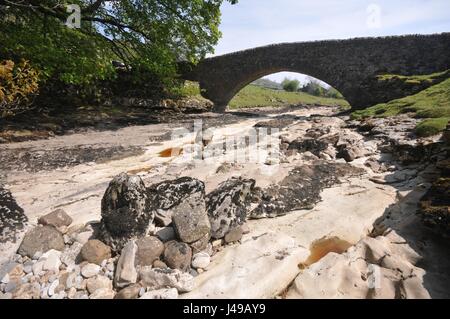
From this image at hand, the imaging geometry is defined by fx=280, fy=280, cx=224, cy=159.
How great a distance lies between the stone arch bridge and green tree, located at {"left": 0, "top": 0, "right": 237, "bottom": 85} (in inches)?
349

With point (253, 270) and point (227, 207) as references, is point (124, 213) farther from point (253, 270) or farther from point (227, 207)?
point (253, 270)

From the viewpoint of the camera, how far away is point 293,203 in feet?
18.6

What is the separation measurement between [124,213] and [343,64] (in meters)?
22.4

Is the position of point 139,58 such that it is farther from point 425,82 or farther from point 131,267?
point 425,82

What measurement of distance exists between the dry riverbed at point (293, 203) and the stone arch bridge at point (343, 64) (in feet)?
38.9

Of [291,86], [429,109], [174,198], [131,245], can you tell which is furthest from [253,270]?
[291,86]

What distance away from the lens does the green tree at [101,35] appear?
37.6ft

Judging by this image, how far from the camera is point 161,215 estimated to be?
4.77m

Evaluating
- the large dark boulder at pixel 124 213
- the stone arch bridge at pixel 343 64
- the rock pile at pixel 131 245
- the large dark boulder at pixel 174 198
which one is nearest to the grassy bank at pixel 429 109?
the stone arch bridge at pixel 343 64

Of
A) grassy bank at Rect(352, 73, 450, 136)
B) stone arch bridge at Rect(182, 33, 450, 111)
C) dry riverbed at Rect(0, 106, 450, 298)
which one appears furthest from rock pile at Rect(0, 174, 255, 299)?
stone arch bridge at Rect(182, 33, 450, 111)

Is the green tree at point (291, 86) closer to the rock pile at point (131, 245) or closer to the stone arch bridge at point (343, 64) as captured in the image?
the stone arch bridge at point (343, 64)

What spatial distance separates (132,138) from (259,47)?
17.4 meters

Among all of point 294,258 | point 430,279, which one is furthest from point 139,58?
point 430,279
